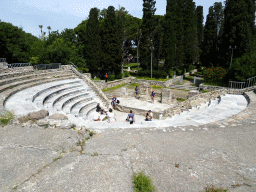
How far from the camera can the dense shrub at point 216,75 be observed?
20944 millimetres

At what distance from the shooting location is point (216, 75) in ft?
70.4

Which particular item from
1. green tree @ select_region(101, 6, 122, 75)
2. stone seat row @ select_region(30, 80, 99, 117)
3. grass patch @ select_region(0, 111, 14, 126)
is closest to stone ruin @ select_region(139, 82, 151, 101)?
stone seat row @ select_region(30, 80, 99, 117)

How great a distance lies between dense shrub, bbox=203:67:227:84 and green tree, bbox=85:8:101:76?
17294mm

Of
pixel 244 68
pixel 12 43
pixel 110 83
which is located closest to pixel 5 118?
pixel 110 83

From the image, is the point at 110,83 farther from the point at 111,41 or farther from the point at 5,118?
the point at 5,118

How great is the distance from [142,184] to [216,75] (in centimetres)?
2151

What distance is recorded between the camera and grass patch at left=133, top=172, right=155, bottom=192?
3639mm

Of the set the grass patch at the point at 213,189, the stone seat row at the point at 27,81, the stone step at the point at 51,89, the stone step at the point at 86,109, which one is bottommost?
the stone step at the point at 86,109

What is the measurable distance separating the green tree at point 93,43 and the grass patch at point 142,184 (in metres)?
26.1

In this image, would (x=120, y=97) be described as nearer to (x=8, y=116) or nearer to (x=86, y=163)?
(x=8, y=116)

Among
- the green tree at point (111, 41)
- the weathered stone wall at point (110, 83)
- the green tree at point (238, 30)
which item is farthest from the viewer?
the green tree at point (111, 41)

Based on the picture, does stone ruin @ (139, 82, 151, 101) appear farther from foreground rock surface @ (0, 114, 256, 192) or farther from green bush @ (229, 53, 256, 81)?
foreground rock surface @ (0, 114, 256, 192)

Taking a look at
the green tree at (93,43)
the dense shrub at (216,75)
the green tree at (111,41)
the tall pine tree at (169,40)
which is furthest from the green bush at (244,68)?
the green tree at (93,43)

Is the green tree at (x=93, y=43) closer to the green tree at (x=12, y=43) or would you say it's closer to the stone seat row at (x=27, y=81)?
the stone seat row at (x=27, y=81)
